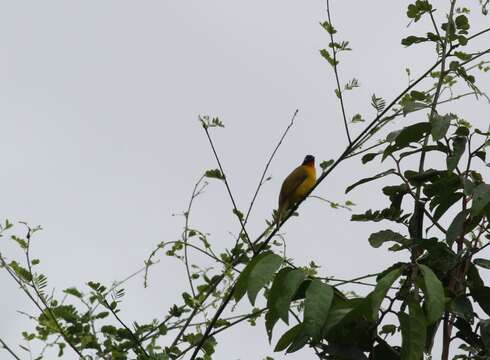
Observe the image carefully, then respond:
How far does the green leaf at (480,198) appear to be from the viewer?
1.75 metres

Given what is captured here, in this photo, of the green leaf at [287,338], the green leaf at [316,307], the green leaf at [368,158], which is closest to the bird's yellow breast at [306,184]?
the green leaf at [368,158]

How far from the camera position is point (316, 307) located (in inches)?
62.8

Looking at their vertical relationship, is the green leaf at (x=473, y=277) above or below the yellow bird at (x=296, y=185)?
below

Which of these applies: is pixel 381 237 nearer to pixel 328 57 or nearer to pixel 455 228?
pixel 455 228

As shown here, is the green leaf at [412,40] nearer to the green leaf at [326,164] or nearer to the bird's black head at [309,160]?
the green leaf at [326,164]

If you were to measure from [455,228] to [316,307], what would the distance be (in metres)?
0.56

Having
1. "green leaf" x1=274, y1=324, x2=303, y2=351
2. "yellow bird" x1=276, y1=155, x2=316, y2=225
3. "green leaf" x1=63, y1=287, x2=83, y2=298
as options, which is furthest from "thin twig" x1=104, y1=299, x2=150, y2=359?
"yellow bird" x1=276, y1=155, x2=316, y2=225

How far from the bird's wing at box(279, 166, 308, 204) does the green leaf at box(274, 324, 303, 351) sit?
6144 mm

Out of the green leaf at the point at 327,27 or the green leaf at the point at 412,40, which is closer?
the green leaf at the point at 412,40

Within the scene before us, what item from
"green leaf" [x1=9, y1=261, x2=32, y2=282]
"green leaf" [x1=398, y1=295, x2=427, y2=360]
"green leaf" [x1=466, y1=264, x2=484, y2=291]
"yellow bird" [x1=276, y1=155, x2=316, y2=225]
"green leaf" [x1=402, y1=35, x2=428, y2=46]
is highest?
"yellow bird" [x1=276, y1=155, x2=316, y2=225]

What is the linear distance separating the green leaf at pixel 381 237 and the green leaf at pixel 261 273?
A: 2.00 ft

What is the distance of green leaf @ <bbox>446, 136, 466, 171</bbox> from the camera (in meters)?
1.96

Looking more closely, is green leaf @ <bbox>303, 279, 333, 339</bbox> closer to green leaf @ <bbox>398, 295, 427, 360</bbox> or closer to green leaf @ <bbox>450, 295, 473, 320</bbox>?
green leaf @ <bbox>398, 295, 427, 360</bbox>

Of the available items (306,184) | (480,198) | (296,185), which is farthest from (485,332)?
(306,184)
